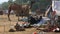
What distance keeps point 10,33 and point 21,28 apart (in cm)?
120

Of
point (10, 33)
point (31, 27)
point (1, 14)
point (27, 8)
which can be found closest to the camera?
point (10, 33)

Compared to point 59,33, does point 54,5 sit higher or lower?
higher

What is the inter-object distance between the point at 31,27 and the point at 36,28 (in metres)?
0.71

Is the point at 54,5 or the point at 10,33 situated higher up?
the point at 54,5

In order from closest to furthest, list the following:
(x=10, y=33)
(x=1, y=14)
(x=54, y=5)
→ 1. (x=10, y=33)
2. (x=54, y=5)
3. (x=1, y=14)

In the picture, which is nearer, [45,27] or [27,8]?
[45,27]

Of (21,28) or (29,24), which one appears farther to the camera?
(29,24)

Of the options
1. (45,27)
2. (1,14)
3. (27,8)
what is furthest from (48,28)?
(1,14)

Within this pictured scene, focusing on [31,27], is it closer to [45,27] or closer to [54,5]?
[45,27]

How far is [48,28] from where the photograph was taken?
35.7 feet

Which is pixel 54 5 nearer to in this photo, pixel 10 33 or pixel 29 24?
pixel 29 24

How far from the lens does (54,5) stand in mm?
12977

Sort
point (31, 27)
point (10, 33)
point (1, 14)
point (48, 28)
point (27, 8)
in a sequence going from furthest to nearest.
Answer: point (1, 14)
point (27, 8)
point (31, 27)
point (48, 28)
point (10, 33)

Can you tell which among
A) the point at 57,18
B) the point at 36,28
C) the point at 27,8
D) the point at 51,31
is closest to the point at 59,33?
the point at 51,31
